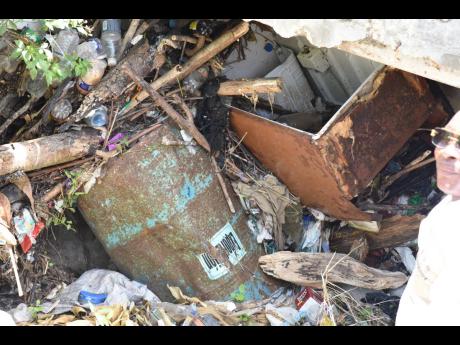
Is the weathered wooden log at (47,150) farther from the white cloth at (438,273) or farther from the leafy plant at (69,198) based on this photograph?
the white cloth at (438,273)

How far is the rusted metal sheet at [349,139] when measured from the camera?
5438 millimetres

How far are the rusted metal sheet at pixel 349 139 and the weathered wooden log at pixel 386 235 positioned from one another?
0.45 m

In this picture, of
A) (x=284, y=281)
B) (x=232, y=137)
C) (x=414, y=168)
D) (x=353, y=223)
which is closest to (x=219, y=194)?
(x=232, y=137)

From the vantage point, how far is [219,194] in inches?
230

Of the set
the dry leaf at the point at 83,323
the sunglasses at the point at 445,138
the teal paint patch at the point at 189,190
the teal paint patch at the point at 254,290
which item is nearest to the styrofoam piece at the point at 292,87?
the teal paint patch at the point at 189,190

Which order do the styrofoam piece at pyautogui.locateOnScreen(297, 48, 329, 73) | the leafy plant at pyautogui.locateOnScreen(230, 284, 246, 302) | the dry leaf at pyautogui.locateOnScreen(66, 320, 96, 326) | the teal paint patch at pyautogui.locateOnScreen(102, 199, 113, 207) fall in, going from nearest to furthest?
the dry leaf at pyautogui.locateOnScreen(66, 320, 96, 326) < the teal paint patch at pyautogui.locateOnScreen(102, 199, 113, 207) < the leafy plant at pyautogui.locateOnScreen(230, 284, 246, 302) < the styrofoam piece at pyautogui.locateOnScreen(297, 48, 329, 73)

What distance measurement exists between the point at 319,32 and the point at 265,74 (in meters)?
2.07

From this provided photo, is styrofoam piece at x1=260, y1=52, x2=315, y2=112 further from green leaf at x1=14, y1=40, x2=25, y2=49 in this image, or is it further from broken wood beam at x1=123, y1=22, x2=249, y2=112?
green leaf at x1=14, y1=40, x2=25, y2=49

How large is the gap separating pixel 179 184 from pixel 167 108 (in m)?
0.66

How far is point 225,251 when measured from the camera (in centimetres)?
587

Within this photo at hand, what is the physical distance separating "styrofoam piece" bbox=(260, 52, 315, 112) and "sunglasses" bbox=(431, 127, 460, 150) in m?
3.05

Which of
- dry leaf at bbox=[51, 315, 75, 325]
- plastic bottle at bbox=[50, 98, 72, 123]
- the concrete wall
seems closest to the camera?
the concrete wall

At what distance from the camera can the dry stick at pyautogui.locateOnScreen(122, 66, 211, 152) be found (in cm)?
539

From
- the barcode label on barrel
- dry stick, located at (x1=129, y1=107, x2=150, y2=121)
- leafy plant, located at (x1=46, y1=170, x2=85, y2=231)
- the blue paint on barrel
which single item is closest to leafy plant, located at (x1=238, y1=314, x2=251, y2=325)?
the barcode label on barrel
